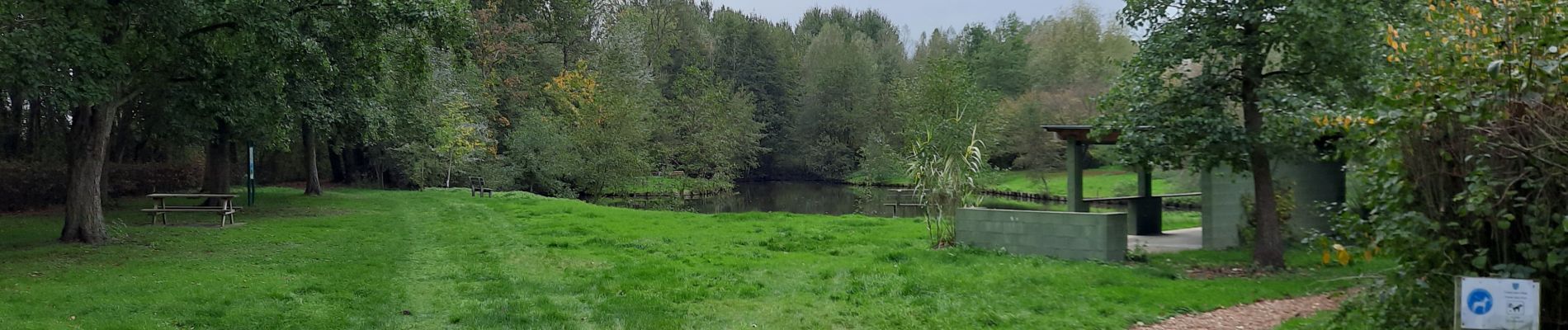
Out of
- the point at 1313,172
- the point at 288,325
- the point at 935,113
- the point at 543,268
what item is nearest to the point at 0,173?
the point at 543,268

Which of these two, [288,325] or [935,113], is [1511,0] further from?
[935,113]

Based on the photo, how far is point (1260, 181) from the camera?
1054 cm

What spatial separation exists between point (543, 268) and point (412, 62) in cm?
369

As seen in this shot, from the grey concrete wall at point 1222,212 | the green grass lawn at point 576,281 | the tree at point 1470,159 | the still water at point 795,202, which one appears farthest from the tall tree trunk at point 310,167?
the tree at point 1470,159

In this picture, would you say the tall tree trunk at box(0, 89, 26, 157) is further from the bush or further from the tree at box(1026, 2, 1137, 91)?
the tree at box(1026, 2, 1137, 91)

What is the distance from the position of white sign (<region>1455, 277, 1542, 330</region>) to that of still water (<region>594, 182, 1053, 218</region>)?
73.3 ft

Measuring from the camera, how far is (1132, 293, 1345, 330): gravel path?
721 cm

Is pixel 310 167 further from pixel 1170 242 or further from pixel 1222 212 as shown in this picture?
pixel 1222 212

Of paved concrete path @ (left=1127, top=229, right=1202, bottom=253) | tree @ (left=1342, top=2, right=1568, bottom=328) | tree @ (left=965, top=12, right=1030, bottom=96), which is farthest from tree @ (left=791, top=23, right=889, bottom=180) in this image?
tree @ (left=1342, top=2, right=1568, bottom=328)

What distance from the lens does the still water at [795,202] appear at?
104 ft

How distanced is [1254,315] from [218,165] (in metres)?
20.1

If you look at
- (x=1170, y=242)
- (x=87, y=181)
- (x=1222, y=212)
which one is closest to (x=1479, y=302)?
(x=1222, y=212)

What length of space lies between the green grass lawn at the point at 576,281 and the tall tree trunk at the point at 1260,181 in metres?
0.42

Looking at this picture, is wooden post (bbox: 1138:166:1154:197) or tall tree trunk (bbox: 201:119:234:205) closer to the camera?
wooden post (bbox: 1138:166:1154:197)
